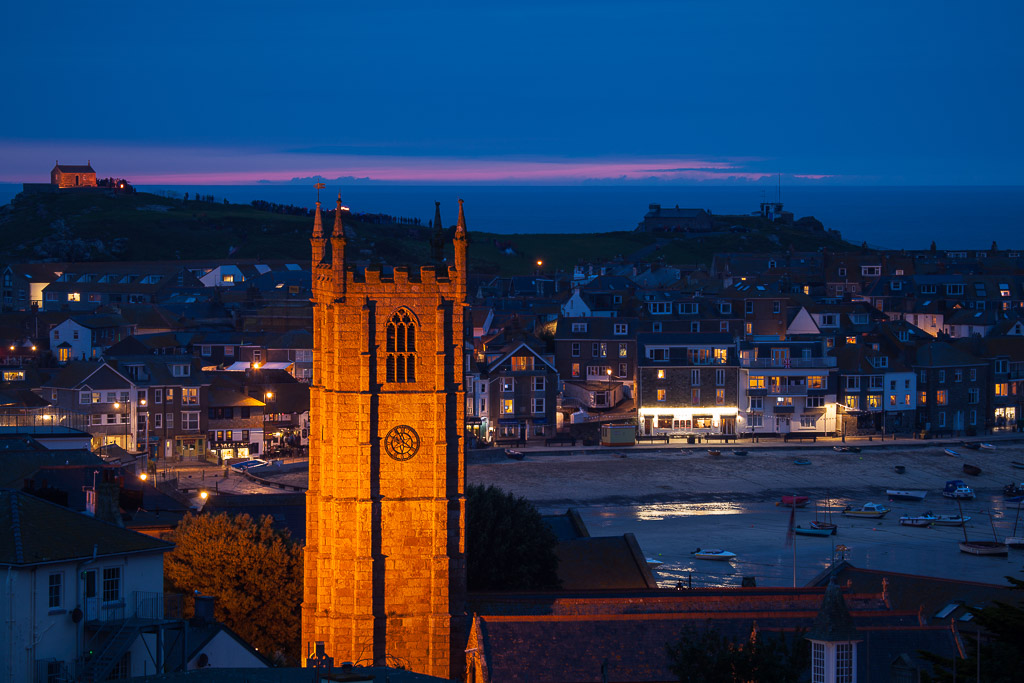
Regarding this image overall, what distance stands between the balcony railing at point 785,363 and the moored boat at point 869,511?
23.4 m

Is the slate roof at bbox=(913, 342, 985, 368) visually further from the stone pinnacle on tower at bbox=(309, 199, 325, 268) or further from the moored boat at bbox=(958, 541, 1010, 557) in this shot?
the stone pinnacle on tower at bbox=(309, 199, 325, 268)

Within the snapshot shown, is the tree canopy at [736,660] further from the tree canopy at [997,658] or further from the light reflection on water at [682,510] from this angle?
the light reflection on water at [682,510]

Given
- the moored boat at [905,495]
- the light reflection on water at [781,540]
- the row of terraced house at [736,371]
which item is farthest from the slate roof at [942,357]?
the moored boat at [905,495]

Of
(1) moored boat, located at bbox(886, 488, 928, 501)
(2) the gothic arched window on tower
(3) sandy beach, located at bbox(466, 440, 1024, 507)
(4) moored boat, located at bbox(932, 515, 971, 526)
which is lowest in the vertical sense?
(4) moored boat, located at bbox(932, 515, 971, 526)

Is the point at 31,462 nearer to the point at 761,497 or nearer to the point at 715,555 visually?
the point at 715,555

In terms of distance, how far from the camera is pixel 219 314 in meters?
→ 114

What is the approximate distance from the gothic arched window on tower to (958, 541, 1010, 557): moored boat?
30.7m

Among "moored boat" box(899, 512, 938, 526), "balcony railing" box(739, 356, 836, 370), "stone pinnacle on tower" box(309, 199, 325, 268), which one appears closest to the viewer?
"stone pinnacle on tower" box(309, 199, 325, 268)

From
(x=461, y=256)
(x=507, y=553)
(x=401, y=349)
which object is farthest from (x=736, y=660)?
(x=507, y=553)

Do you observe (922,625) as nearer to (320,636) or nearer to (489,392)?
(320,636)

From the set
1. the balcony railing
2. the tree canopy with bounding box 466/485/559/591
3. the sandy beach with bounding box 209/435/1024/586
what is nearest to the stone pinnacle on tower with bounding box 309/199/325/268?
the tree canopy with bounding box 466/485/559/591

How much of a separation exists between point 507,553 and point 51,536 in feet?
49.9

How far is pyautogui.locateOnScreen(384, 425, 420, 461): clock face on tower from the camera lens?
36.2m

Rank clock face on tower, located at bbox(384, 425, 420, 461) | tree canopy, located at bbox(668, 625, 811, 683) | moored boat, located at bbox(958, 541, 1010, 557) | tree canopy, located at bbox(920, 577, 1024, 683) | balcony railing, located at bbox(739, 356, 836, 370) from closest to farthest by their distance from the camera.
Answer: tree canopy, located at bbox(920, 577, 1024, 683) → tree canopy, located at bbox(668, 625, 811, 683) → clock face on tower, located at bbox(384, 425, 420, 461) → moored boat, located at bbox(958, 541, 1010, 557) → balcony railing, located at bbox(739, 356, 836, 370)
